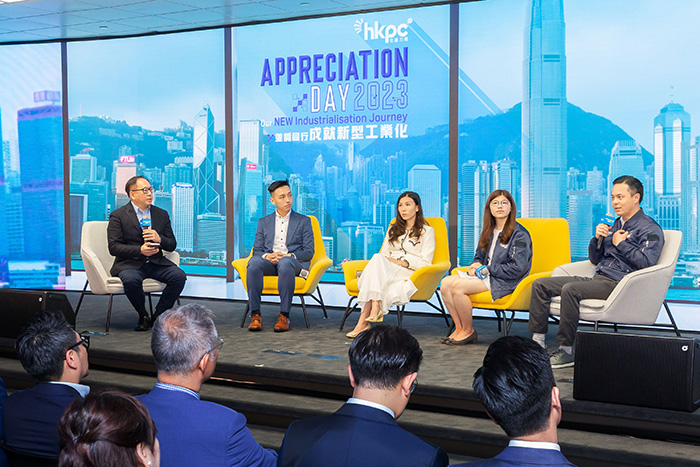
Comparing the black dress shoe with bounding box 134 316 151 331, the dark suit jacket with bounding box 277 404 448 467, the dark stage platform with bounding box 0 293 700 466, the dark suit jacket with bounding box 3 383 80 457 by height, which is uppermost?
the dark suit jacket with bounding box 277 404 448 467

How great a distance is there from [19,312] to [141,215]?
1.32 metres

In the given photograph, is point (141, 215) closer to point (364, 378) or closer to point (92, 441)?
point (364, 378)

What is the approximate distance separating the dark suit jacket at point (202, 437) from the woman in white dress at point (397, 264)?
3390 mm

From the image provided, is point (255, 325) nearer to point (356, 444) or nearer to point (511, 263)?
point (511, 263)

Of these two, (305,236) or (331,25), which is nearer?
(305,236)

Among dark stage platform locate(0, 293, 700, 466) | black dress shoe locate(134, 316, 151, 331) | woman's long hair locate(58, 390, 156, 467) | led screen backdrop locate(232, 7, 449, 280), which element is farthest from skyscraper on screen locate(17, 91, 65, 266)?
woman's long hair locate(58, 390, 156, 467)

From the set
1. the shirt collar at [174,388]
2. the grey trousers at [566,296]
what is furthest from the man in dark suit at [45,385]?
the grey trousers at [566,296]

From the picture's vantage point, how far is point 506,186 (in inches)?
270

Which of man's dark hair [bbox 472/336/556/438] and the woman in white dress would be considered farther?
the woman in white dress

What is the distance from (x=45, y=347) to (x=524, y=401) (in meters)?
1.78

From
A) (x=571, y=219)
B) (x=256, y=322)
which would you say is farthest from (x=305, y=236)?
(x=571, y=219)

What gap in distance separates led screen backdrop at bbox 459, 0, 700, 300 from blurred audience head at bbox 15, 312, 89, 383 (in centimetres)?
485

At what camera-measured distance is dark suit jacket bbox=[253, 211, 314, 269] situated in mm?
6133

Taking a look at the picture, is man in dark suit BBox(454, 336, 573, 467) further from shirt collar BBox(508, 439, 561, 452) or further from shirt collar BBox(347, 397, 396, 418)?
shirt collar BBox(347, 397, 396, 418)
